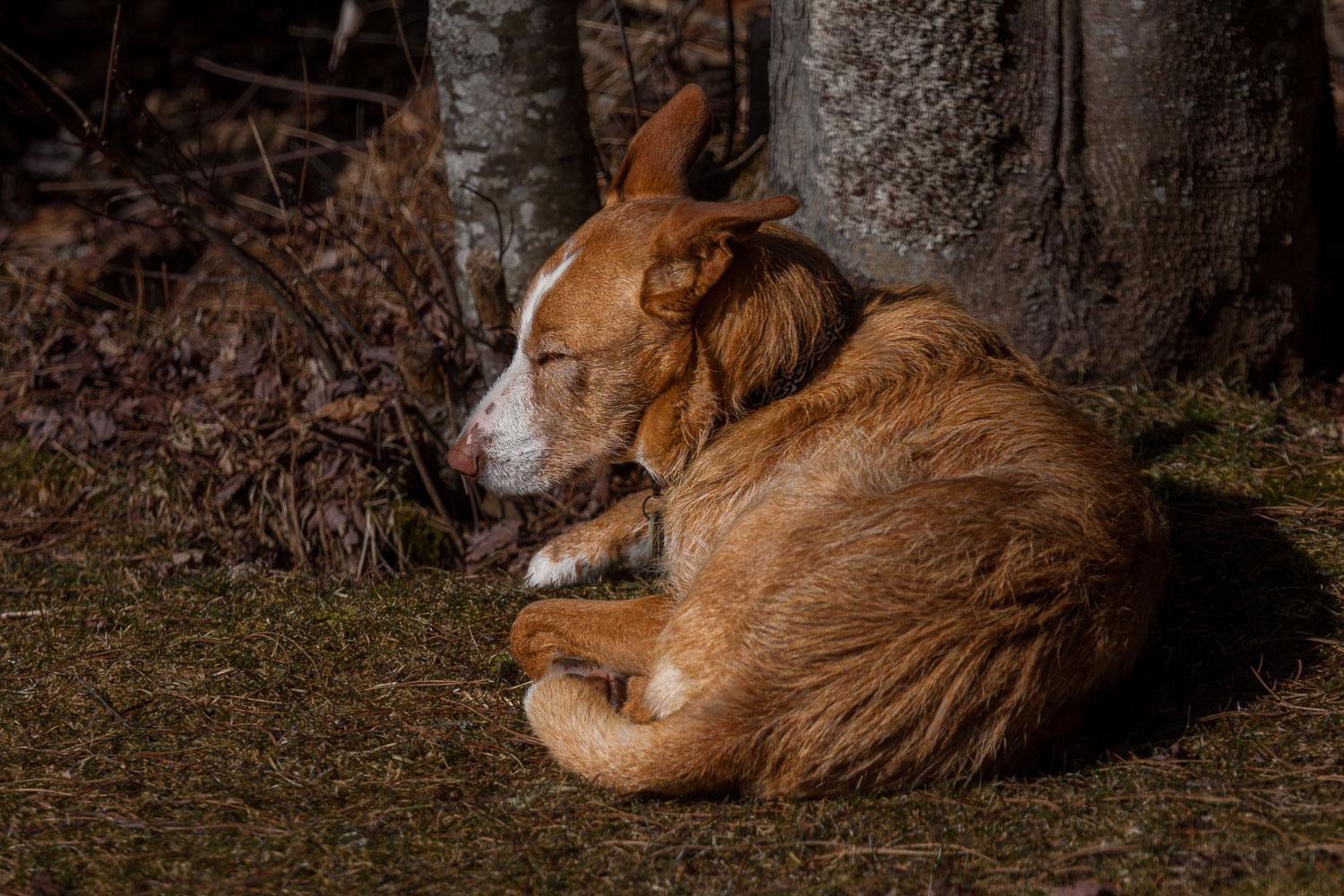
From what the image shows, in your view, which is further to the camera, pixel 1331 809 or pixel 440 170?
pixel 440 170

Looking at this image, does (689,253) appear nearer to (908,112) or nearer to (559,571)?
(559,571)

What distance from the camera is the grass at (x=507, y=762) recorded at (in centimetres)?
234

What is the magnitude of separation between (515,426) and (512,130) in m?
1.69

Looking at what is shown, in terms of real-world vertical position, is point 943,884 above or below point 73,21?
below

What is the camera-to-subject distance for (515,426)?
3.59 meters

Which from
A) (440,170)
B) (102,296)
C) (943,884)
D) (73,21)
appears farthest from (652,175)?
(73,21)

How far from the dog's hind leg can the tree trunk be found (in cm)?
196

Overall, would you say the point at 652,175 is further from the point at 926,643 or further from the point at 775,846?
the point at 775,846

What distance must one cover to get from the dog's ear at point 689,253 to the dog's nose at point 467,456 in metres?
0.84

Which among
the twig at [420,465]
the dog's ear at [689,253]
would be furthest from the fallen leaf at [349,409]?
the dog's ear at [689,253]

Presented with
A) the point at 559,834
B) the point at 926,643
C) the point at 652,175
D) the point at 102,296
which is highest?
the point at 652,175

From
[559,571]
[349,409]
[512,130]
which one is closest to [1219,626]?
[559,571]

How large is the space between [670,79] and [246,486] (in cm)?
385

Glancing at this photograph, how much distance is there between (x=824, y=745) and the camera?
8.32ft
